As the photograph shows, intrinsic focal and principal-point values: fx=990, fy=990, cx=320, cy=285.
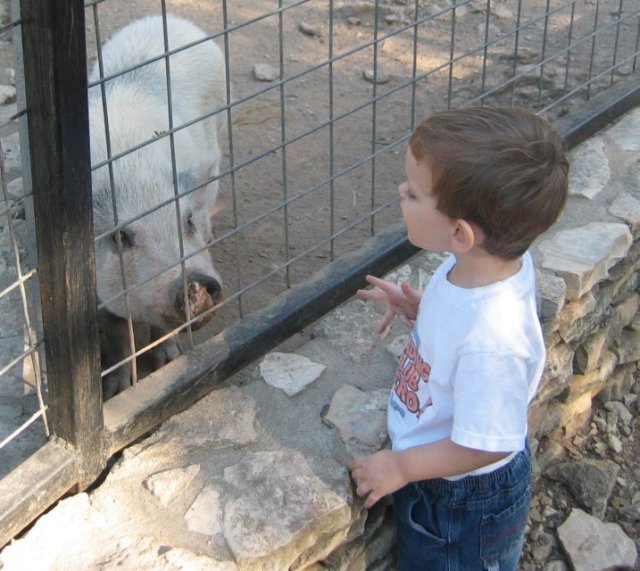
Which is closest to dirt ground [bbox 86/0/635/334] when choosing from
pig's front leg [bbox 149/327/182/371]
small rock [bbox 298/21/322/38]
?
small rock [bbox 298/21/322/38]

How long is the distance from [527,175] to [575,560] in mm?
1314

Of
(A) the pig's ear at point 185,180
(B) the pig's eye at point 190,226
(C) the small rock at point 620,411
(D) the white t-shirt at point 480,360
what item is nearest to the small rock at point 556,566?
(C) the small rock at point 620,411

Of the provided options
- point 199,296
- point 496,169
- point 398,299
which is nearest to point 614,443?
point 398,299

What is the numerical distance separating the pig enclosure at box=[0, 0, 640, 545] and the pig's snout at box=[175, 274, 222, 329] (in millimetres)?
60

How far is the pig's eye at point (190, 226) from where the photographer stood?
3.07 meters

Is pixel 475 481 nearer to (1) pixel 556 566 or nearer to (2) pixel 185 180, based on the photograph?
(1) pixel 556 566

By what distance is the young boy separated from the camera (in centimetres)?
172

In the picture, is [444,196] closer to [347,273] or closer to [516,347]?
[516,347]

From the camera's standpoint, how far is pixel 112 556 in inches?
74.9

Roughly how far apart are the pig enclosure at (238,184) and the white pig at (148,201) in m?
0.03

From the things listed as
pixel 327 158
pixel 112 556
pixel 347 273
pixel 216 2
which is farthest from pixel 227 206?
pixel 112 556

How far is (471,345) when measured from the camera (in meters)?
1.80

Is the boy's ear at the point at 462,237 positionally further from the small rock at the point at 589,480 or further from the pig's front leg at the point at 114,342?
the pig's front leg at the point at 114,342

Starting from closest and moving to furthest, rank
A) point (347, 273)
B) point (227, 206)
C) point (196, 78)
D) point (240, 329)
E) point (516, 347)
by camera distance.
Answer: point (516, 347) < point (240, 329) < point (347, 273) < point (196, 78) < point (227, 206)
